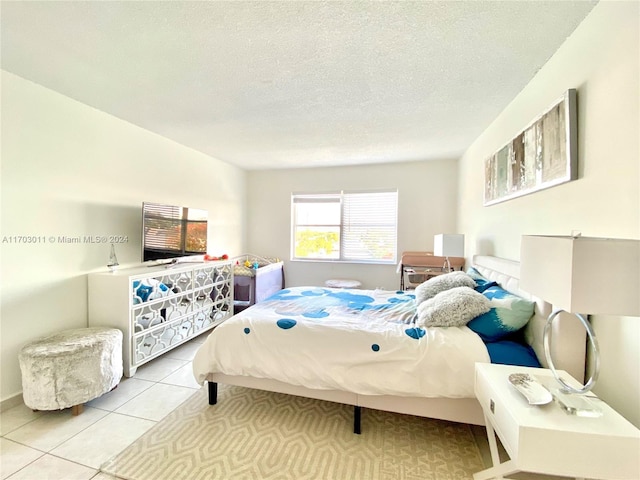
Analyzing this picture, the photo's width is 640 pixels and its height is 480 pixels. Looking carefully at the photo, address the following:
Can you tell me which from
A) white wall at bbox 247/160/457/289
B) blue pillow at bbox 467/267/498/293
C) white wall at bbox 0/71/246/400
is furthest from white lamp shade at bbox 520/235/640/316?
white wall at bbox 247/160/457/289

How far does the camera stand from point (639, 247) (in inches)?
36.7

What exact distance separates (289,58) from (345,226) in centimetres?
340

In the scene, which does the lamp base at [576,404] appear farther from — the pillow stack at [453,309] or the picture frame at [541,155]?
the picture frame at [541,155]

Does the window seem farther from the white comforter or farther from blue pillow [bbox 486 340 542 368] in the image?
blue pillow [bbox 486 340 542 368]

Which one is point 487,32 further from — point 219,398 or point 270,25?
point 219,398

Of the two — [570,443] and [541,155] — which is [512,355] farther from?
[541,155]

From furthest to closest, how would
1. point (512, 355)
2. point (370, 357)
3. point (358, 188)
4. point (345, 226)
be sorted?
point (345, 226) < point (358, 188) < point (370, 357) < point (512, 355)

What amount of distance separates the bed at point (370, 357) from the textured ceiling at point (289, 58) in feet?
4.84

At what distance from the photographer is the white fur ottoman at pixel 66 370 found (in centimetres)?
191

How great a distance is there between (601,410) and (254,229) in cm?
496

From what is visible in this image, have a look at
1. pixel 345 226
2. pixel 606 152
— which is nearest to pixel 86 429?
pixel 606 152

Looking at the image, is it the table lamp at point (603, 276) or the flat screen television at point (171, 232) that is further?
the flat screen television at point (171, 232)

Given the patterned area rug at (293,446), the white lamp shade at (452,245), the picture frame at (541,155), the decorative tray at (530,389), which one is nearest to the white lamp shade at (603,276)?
the decorative tray at (530,389)

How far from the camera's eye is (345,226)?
5031 mm
